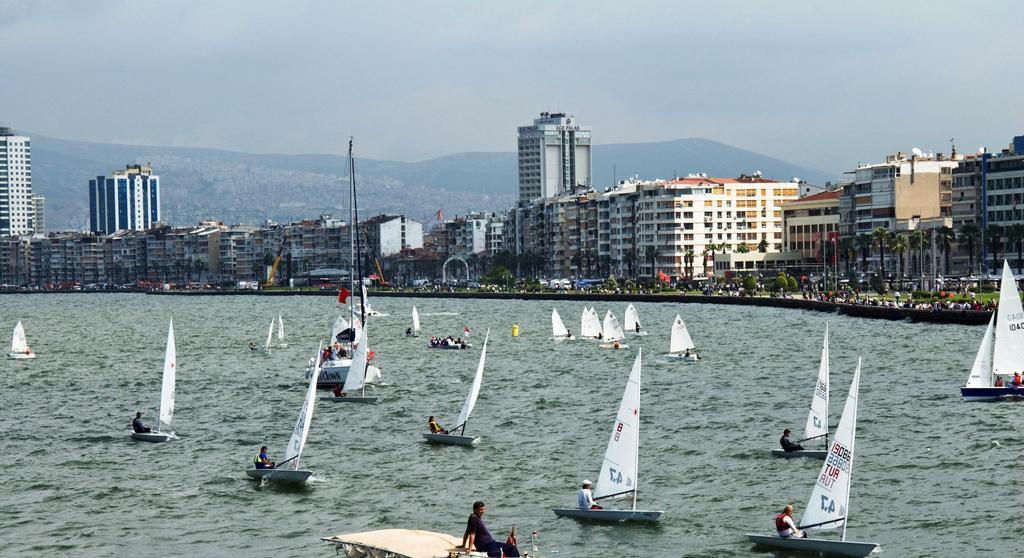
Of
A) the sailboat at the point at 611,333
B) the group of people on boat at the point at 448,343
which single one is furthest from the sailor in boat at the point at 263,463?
the group of people on boat at the point at 448,343

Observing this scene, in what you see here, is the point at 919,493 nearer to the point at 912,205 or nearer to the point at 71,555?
the point at 71,555

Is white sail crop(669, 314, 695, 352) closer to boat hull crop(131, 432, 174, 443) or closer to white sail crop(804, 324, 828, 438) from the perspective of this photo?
boat hull crop(131, 432, 174, 443)

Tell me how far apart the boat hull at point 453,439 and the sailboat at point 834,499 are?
16.9 meters

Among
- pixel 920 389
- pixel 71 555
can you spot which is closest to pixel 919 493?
pixel 71 555

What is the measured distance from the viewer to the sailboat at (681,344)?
85312 millimetres

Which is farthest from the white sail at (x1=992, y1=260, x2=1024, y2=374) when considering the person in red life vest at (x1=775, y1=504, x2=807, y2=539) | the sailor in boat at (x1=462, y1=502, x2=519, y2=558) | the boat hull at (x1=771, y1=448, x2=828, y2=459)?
the sailor in boat at (x1=462, y1=502, x2=519, y2=558)

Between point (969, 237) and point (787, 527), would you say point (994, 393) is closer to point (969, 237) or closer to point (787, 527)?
point (787, 527)

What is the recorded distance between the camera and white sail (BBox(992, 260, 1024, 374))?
56875mm

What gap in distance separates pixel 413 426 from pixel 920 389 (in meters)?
22.0

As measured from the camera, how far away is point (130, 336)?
13088cm

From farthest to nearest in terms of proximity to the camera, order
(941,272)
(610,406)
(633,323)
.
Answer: (941,272) < (633,323) < (610,406)

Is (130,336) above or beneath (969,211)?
beneath

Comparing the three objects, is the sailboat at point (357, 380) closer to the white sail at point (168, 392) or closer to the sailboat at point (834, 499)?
the white sail at point (168, 392)

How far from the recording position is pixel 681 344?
3378 inches
